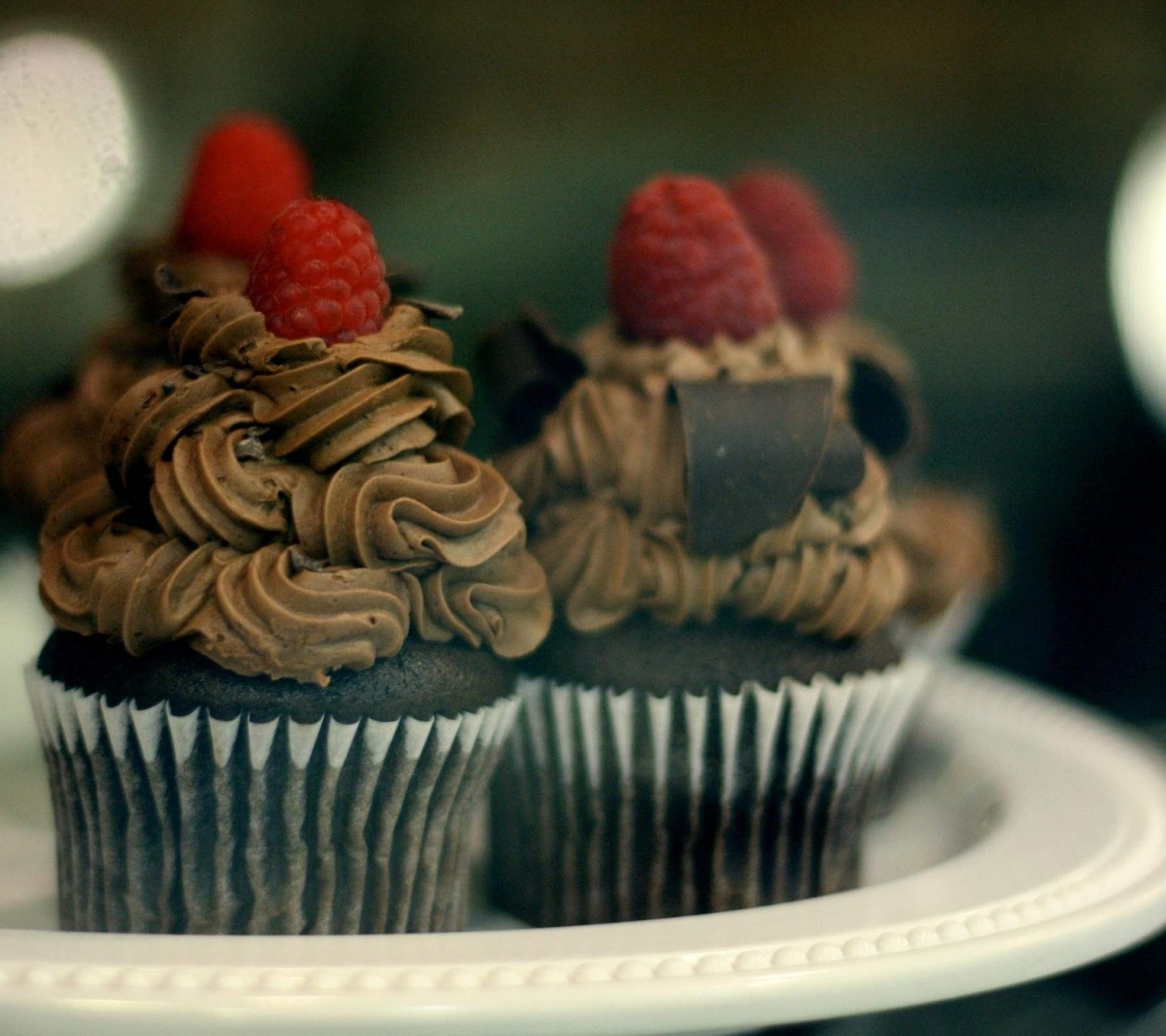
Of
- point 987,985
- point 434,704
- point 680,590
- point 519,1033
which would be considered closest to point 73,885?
point 434,704

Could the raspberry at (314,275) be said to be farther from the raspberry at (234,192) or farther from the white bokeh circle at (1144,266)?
the white bokeh circle at (1144,266)

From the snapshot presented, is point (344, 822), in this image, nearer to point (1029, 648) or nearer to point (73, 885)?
point (73, 885)

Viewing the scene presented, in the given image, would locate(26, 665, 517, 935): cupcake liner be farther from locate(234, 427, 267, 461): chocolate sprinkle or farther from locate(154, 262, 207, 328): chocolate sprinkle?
locate(154, 262, 207, 328): chocolate sprinkle

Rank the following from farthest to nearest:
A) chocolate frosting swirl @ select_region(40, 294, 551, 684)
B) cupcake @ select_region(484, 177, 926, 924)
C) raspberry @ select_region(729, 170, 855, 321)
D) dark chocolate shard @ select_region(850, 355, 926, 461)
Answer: raspberry @ select_region(729, 170, 855, 321), dark chocolate shard @ select_region(850, 355, 926, 461), cupcake @ select_region(484, 177, 926, 924), chocolate frosting swirl @ select_region(40, 294, 551, 684)

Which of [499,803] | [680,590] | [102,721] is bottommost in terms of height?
[499,803]

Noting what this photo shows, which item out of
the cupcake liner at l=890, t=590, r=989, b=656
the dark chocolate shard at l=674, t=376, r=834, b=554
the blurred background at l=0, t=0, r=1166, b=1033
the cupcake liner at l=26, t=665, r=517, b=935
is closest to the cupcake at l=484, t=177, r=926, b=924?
the dark chocolate shard at l=674, t=376, r=834, b=554

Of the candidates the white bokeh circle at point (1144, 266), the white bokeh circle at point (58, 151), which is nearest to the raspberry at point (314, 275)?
the white bokeh circle at point (58, 151)

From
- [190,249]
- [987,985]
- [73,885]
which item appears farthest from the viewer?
[190,249]
